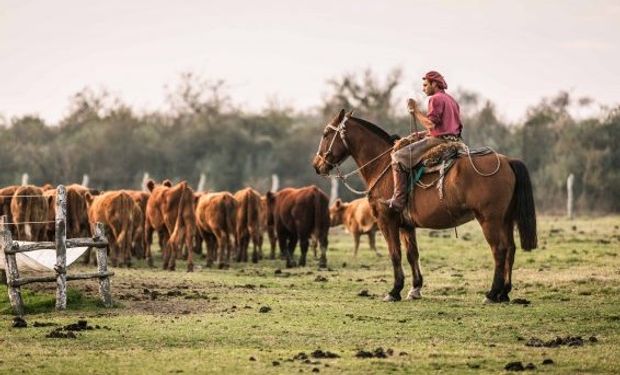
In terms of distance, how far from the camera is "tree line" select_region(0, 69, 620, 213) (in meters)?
61.5

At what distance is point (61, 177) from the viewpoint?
66.8m

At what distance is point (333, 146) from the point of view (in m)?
20.8

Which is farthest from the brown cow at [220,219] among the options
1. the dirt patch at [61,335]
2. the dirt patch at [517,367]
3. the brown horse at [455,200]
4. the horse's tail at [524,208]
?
the dirt patch at [517,367]

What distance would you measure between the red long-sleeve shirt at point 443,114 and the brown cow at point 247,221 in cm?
1229

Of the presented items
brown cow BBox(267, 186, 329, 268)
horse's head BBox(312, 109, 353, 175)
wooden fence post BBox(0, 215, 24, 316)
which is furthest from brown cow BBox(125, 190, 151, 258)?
wooden fence post BBox(0, 215, 24, 316)

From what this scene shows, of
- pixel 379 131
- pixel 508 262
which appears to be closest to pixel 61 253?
pixel 379 131

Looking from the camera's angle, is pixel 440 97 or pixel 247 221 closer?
pixel 440 97

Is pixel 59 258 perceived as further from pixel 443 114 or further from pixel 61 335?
pixel 443 114

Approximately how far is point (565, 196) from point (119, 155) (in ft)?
88.3

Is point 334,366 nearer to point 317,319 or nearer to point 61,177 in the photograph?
point 317,319

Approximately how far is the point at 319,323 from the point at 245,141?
192ft

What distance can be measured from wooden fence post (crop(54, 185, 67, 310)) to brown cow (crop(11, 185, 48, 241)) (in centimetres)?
984

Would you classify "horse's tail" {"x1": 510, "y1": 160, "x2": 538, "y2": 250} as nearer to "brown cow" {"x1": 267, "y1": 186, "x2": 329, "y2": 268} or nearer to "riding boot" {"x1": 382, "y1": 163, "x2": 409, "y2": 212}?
"riding boot" {"x1": 382, "y1": 163, "x2": 409, "y2": 212}

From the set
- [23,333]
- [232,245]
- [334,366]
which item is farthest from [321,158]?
[232,245]
